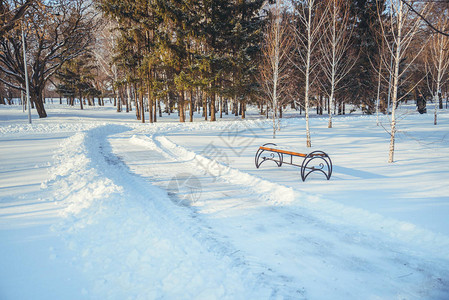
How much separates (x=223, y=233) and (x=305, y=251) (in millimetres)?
1356

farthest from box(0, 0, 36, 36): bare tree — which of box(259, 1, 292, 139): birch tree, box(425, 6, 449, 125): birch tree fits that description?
box(425, 6, 449, 125): birch tree

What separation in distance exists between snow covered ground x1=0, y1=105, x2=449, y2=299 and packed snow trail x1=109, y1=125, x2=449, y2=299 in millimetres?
20

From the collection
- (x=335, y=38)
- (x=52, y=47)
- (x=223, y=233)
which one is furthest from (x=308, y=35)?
(x=52, y=47)

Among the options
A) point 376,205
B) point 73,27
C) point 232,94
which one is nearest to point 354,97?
point 232,94

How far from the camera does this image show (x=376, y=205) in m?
5.16

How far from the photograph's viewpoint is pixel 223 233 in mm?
4211

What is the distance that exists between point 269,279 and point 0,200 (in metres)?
5.75

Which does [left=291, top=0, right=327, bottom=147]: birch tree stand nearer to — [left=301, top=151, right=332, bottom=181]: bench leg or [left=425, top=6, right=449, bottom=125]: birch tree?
[left=301, top=151, right=332, bottom=181]: bench leg

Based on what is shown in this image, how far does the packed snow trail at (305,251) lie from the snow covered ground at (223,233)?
20mm

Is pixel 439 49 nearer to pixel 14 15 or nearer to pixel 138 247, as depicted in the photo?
pixel 138 247

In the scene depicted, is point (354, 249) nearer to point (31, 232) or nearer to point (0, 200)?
point (31, 232)

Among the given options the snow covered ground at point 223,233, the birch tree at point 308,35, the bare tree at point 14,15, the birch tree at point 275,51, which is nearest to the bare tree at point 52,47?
the bare tree at point 14,15

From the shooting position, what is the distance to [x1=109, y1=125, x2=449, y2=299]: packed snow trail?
3.04m

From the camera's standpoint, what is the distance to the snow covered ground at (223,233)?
3.02 metres
